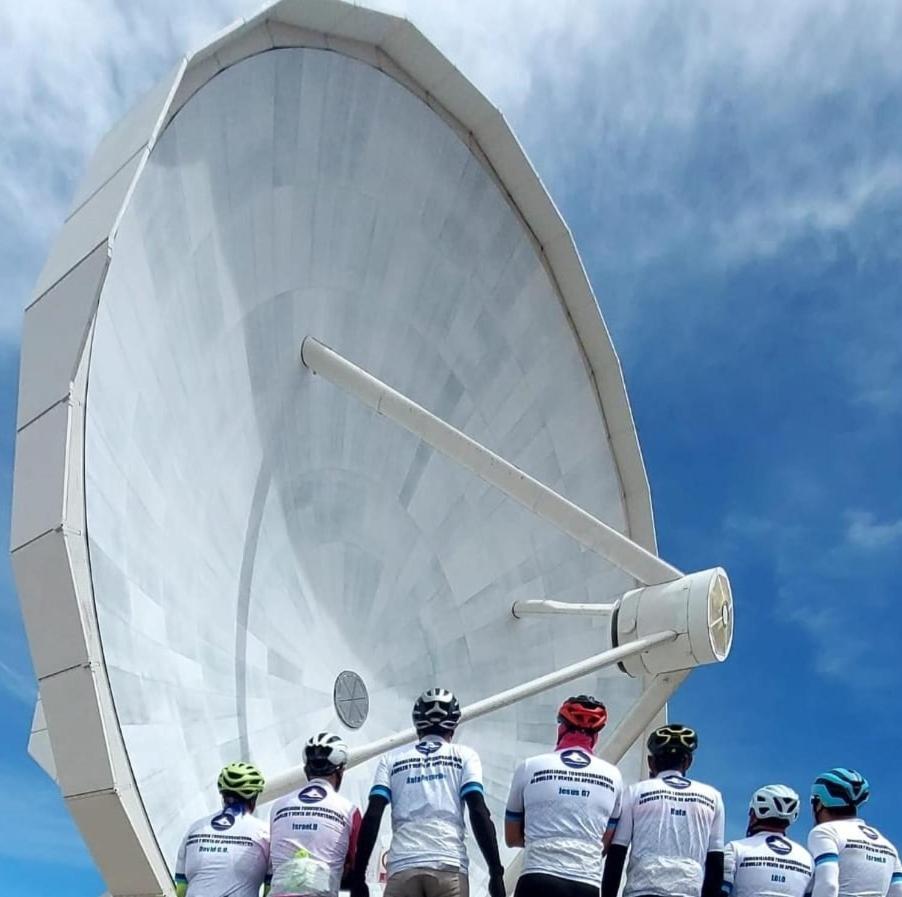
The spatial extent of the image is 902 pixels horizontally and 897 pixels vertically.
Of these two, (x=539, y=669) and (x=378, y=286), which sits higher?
(x=378, y=286)

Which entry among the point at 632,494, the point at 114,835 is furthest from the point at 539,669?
the point at 114,835

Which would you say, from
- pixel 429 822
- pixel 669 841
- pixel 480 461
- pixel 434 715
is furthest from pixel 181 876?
pixel 480 461

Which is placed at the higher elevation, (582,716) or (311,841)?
(582,716)

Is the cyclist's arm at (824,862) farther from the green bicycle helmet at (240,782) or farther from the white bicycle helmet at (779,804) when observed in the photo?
the green bicycle helmet at (240,782)

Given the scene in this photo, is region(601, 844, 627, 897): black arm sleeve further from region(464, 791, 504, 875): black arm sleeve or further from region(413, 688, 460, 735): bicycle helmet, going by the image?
region(413, 688, 460, 735): bicycle helmet

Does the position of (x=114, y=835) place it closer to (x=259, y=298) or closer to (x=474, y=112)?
(x=259, y=298)

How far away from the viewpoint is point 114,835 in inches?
434

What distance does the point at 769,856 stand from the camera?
9336 mm

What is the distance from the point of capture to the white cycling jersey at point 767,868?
9.22 m

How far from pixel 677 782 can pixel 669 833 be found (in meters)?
0.43

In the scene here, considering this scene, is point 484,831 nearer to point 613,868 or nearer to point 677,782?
point 613,868

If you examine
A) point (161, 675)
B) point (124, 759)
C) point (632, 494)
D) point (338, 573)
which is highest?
point (632, 494)

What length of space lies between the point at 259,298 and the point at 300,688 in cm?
560

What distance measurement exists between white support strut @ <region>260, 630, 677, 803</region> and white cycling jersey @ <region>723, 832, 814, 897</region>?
216 inches
